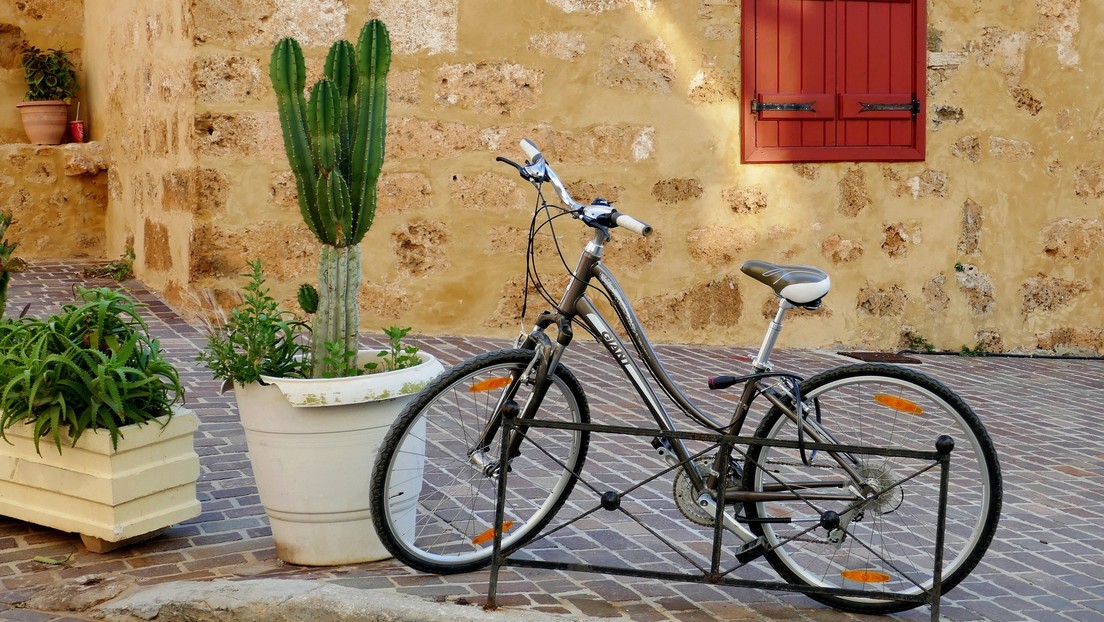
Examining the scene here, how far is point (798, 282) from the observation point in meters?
3.50

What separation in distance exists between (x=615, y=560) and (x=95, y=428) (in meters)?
1.68

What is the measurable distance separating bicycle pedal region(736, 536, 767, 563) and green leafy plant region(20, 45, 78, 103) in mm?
8273

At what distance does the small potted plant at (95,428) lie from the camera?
3883 millimetres

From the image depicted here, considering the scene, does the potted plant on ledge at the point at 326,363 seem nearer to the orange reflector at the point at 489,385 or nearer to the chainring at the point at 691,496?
the orange reflector at the point at 489,385

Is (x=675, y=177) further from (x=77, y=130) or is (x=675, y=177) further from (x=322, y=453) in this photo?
(x=77, y=130)

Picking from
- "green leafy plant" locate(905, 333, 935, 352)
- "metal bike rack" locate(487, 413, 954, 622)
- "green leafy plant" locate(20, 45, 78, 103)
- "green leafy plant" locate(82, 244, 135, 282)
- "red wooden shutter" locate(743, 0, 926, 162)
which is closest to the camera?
"metal bike rack" locate(487, 413, 954, 622)

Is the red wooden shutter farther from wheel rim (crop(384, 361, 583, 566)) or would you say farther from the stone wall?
wheel rim (crop(384, 361, 583, 566))

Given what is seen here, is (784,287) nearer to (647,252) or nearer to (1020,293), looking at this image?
(647,252)

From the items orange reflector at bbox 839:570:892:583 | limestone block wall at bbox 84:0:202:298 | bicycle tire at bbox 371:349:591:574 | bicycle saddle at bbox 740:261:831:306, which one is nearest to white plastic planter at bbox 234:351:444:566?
bicycle tire at bbox 371:349:591:574

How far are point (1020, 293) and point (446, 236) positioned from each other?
3952mm

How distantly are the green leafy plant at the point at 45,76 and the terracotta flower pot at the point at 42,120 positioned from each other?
0.52ft

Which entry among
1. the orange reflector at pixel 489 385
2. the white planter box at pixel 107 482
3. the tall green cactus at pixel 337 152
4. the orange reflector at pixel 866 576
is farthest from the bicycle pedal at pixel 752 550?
the white planter box at pixel 107 482

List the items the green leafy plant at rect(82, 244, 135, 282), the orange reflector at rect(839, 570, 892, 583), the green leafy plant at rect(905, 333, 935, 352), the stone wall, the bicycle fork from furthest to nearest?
1. the green leafy plant at rect(82, 244, 135, 282)
2. the green leafy plant at rect(905, 333, 935, 352)
3. the stone wall
4. the bicycle fork
5. the orange reflector at rect(839, 570, 892, 583)

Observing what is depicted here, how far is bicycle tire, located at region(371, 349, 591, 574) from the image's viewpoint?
3570 millimetres
